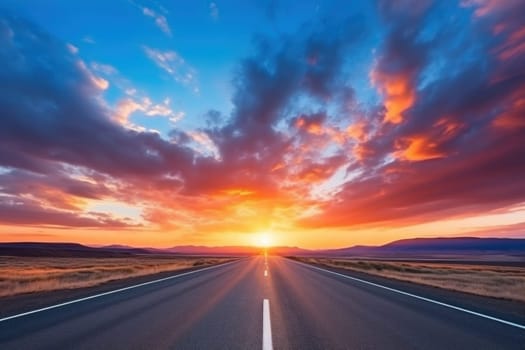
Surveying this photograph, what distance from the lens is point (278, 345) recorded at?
5.57 meters

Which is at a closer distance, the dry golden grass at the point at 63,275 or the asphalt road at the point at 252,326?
the asphalt road at the point at 252,326

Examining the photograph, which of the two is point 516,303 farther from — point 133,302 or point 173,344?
point 133,302

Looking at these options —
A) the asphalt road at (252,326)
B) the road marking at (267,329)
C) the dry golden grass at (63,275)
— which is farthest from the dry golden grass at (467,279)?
the dry golden grass at (63,275)

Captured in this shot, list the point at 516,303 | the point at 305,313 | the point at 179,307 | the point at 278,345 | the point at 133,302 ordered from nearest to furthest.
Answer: the point at 278,345, the point at 305,313, the point at 179,307, the point at 133,302, the point at 516,303

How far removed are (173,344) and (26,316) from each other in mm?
4681

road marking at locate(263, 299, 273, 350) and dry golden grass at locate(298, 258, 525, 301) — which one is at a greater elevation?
dry golden grass at locate(298, 258, 525, 301)

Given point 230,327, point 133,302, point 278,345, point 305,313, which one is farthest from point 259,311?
point 133,302

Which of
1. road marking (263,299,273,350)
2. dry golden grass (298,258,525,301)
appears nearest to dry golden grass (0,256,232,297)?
road marking (263,299,273,350)

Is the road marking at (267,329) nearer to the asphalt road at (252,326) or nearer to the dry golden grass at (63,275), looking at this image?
the asphalt road at (252,326)

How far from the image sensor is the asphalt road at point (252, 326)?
5.73 meters

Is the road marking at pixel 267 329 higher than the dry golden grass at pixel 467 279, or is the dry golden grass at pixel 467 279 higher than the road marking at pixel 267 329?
the dry golden grass at pixel 467 279

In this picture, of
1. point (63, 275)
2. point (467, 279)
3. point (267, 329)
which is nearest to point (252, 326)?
point (267, 329)

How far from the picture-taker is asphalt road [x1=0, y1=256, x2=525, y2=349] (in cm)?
573

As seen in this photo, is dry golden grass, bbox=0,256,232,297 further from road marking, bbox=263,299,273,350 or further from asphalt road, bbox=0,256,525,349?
road marking, bbox=263,299,273,350
